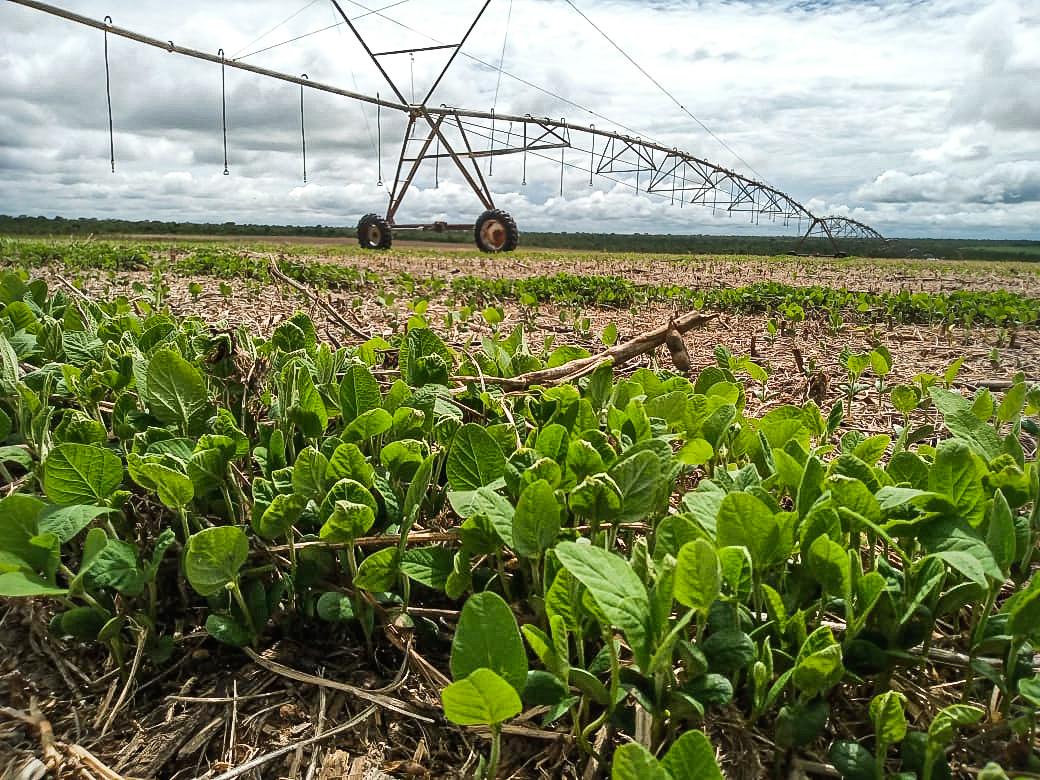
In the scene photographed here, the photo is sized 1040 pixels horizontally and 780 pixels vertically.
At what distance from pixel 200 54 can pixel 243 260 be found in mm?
4994

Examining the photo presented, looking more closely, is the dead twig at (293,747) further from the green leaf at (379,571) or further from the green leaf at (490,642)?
the green leaf at (490,642)

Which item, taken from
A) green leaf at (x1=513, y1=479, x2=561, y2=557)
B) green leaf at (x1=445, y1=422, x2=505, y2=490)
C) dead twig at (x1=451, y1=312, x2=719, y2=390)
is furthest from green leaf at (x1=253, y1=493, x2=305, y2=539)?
dead twig at (x1=451, y1=312, x2=719, y2=390)

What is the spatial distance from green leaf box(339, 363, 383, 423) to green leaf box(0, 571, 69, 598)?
0.61 m

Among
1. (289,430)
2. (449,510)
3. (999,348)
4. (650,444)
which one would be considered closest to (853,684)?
(650,444)

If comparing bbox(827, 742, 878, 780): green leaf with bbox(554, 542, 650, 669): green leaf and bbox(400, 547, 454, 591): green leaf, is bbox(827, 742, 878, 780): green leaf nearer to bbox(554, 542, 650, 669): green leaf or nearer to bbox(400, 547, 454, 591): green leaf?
bbox(554, 542, 650, 669): green leaf

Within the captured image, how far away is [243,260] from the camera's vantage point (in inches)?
327

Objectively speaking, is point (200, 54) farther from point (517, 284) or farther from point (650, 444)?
point (650, 444)

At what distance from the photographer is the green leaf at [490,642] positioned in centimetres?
82

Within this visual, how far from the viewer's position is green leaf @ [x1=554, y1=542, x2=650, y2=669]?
31.0 inches

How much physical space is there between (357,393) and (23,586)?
0.68 m

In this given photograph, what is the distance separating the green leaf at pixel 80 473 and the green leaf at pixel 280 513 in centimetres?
29

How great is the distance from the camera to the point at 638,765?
2.26 ft

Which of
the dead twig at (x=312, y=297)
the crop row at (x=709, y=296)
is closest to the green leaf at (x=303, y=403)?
the dead twig at (x=312, y=297)

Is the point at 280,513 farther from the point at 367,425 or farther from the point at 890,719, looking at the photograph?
the point at 890,719
